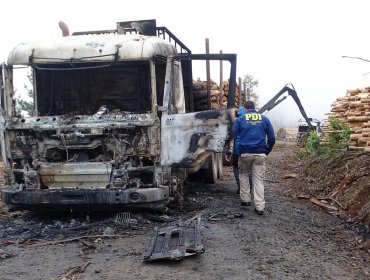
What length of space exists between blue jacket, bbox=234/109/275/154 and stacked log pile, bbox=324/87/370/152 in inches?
105

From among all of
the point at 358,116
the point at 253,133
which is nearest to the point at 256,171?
the point at 253,133

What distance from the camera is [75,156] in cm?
672

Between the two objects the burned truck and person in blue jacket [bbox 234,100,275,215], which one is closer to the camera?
the burned truck

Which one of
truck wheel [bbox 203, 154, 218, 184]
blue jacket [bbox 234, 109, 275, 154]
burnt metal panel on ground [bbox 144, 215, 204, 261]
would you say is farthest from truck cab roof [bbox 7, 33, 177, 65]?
truck wheel [bbox 203, 154, 218, 184]

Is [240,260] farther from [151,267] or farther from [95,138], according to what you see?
[95,138]

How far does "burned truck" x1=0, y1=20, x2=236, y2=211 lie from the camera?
6.46 metres

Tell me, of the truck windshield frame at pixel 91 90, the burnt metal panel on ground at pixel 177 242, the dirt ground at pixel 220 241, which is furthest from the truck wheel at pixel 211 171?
the burnt metal panel on ground at pixel 177 242

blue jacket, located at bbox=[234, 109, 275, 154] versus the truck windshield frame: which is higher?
the truck windshield frame

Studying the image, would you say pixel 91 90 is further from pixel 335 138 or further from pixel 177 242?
pixel 335 138

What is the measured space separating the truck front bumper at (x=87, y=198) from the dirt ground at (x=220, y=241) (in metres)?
0.25

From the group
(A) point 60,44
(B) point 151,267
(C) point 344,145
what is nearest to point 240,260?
(B) point 151,267

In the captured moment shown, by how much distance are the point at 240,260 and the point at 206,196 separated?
11.9ft

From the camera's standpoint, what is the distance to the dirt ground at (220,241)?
4.68m

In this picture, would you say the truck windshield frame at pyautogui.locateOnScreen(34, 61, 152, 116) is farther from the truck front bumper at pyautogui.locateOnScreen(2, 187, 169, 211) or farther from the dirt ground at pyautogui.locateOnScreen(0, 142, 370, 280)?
the dirt ground at pyautogui.locateOnScreen(0, 142, 370, 280)
